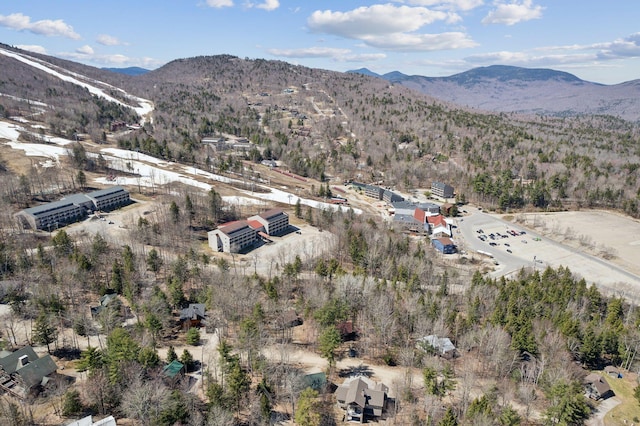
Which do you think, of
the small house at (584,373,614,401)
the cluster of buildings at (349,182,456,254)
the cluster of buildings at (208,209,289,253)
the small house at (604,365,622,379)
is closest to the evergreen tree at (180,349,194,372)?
the cluster of buildings at (208,209,289,253)

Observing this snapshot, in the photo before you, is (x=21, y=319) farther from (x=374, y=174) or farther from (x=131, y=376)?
(x=374, y=174)

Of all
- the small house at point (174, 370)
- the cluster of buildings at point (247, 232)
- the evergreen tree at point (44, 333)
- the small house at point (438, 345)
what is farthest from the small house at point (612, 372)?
the evergreen tree at point (44, 333)

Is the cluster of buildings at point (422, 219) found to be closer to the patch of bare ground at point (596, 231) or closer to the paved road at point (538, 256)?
the paved road at point (538, 256)

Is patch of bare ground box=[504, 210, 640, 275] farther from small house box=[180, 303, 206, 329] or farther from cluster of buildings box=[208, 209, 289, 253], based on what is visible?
small house box=[180, 303, 206, 329]

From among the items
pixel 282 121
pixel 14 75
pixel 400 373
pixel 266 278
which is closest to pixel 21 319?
pixel 266 278

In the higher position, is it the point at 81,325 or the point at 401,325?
the point at 81,325

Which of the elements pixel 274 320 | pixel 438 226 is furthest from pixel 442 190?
pixel 274 320
